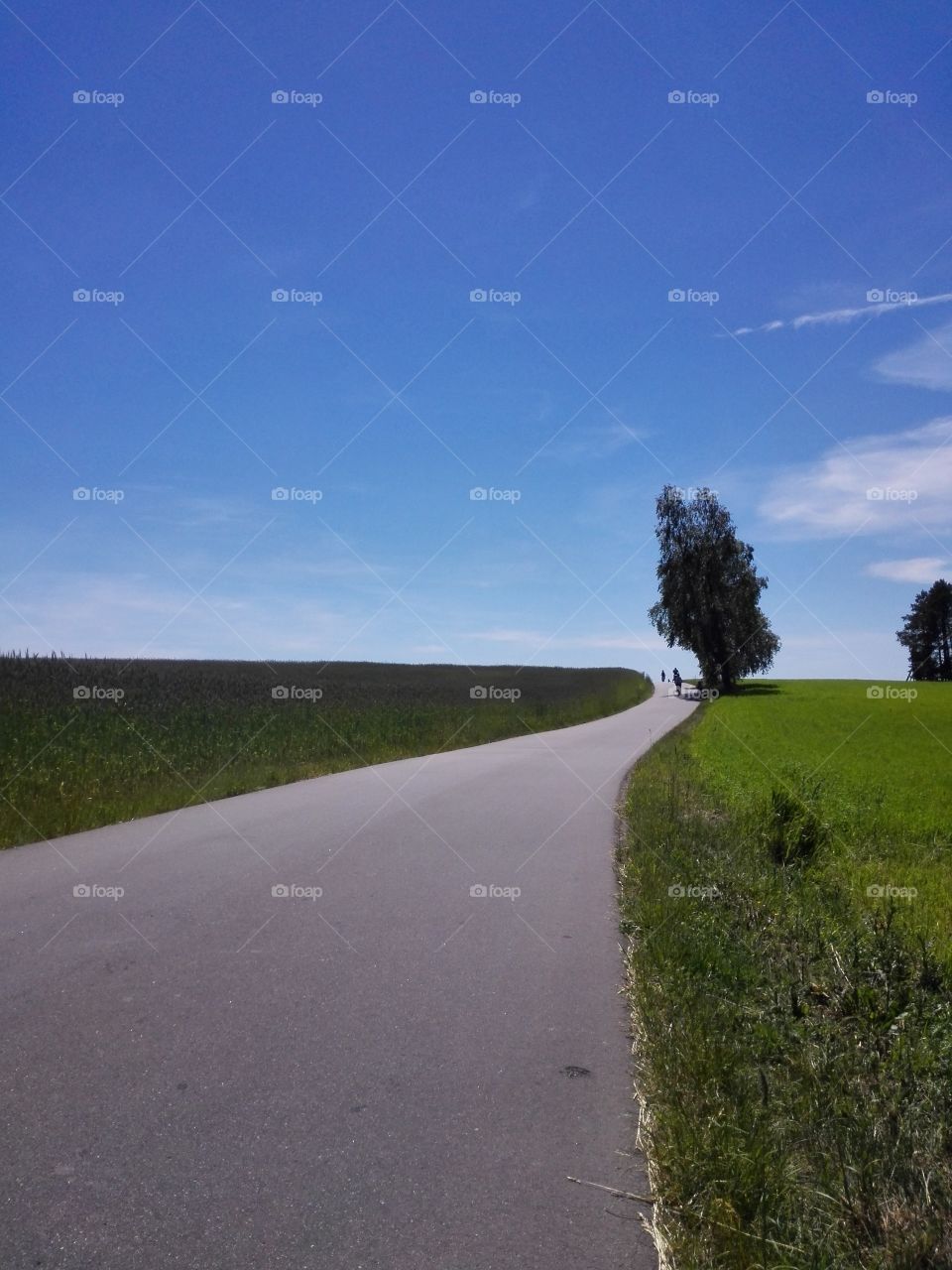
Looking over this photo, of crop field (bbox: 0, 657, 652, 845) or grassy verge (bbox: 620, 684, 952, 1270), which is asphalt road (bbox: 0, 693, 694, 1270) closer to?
grassy verge (bbox: 620, 684, 952, 1270)

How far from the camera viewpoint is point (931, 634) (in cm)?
12138

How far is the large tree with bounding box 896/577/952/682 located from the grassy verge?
111823 millimetres

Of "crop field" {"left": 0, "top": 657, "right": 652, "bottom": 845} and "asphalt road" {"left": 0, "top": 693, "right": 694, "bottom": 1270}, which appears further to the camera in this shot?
"crop field" {"left": 0, "top": 657, "right": 652, "bottom": 845}

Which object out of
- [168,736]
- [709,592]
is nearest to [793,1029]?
[168,736]

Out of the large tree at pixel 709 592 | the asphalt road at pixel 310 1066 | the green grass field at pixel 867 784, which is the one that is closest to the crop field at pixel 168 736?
the asphalt road at pixel 310 1066

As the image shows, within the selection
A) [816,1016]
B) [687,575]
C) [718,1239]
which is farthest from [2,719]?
[687,575]

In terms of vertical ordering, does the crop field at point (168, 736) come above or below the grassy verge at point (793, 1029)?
above

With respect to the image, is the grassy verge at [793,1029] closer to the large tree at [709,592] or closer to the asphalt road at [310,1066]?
the asphalt road at [310,1066]

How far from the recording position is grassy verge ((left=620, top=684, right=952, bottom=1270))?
11.9 ft

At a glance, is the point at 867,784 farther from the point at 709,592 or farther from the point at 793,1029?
the point at 709,592

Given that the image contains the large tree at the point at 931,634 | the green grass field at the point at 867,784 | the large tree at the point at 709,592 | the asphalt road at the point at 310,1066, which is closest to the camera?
the asphalt road at the point at 310,1066

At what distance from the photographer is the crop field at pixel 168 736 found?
553 inches

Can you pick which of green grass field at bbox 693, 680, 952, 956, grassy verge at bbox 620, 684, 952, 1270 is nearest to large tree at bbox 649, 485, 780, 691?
green grass field at bbox 693, 680, 952, 956

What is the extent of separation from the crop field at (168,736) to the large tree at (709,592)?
1544 inches
